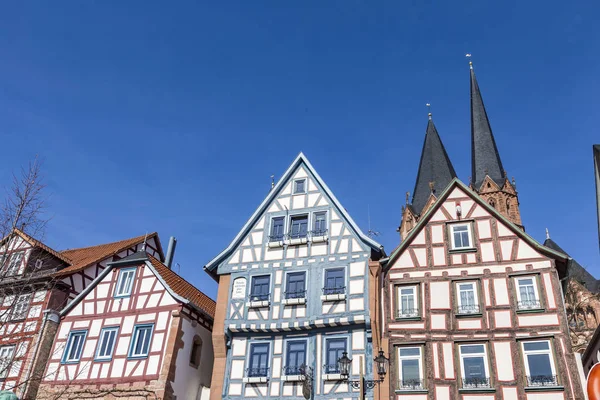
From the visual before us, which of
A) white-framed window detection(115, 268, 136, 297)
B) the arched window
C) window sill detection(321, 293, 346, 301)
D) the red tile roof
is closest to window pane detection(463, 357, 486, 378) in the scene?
window sill detection(321, 293, 346, 301)

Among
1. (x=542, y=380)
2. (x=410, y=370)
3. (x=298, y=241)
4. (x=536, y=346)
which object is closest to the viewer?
(x=542, y=380)

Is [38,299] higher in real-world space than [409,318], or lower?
higher

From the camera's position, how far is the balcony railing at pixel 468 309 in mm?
18781

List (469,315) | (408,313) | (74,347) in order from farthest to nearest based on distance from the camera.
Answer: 1. (74,347)
2. (408,313)
3. (469,315)

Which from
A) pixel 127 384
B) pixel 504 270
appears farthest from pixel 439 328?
pixel 127 384

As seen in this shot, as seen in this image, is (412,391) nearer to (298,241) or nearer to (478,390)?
(478,390)

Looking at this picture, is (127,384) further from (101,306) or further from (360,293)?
(360,293)

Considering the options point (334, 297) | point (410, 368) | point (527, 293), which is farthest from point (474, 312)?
point (334, 297)

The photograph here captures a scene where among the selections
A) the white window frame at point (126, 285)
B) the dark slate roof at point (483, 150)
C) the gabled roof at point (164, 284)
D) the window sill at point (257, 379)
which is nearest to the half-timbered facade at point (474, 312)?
the window sill at point (257, 379)

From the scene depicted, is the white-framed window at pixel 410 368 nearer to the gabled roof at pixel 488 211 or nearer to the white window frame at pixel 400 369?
the white window frame at pixel 400 369

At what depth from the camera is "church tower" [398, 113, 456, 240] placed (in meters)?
48.1

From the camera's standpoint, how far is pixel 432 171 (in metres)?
48.8

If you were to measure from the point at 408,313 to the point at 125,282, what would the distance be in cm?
1138

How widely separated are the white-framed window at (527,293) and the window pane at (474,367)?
84.3 inches
